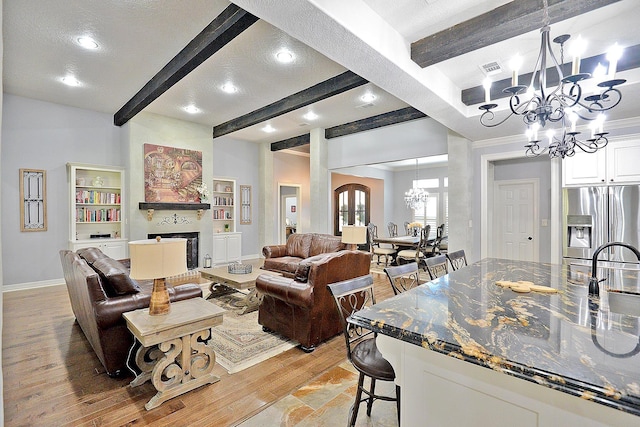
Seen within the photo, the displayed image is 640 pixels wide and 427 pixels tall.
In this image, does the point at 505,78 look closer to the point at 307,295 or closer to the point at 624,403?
the point at 307,295

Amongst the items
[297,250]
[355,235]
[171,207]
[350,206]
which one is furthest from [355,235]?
[350,206]

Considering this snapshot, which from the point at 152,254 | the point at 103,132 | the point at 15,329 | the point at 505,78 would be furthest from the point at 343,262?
the point at 103,132

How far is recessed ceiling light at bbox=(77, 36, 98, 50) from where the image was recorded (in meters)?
3.54

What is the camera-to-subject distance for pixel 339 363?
281cm


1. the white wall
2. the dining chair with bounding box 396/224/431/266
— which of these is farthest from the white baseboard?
the dining chair with bounding box 396/224/431/266

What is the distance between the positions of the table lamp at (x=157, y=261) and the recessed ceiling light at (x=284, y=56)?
8.56 feet

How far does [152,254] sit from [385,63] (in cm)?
251

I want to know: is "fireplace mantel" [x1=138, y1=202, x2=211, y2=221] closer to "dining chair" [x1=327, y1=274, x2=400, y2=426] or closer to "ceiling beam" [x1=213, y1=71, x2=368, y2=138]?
"ceiling beam" [x1=213, y1=71, x2=368, y2=138]

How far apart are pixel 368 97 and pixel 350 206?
6.03 m

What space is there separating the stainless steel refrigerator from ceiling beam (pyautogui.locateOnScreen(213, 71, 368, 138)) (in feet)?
11.0

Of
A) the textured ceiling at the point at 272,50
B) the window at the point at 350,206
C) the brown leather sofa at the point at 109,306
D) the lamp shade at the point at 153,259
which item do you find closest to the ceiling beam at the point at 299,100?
the textured ceiling at the point at 272,50

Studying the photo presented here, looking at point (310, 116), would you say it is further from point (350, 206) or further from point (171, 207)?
point (350, 206)

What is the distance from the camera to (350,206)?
10953 mm

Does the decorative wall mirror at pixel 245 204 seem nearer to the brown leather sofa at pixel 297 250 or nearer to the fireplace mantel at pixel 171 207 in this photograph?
the fireplace mantel at pixel 171 207
